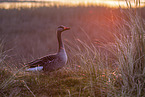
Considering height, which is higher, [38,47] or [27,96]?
[27,96]

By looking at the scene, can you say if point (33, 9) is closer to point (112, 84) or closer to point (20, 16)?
point (20, 16)

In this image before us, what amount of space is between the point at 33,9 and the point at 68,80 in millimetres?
17844

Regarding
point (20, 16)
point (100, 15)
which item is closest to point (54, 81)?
point (20, 16)

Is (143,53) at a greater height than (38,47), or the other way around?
(143,53)

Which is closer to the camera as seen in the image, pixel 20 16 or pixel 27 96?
pixel 27 96

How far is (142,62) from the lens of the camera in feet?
9.66

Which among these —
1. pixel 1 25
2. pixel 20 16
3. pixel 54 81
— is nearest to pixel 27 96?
pixel 54 81

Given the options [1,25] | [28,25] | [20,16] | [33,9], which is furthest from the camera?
[33,9]

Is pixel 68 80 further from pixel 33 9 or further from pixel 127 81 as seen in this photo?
pixel 33 9

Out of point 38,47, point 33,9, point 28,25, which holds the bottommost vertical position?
point 38,47

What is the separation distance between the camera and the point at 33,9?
20.1 m

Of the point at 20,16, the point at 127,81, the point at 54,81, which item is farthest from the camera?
the point at 20,16

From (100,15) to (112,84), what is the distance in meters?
18.1

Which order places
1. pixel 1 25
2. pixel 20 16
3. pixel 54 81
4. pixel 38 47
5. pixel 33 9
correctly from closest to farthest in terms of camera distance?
pixel 54 81
pixel 38 47
pixel 1 25
pixel 20 16
pixel 33 9
